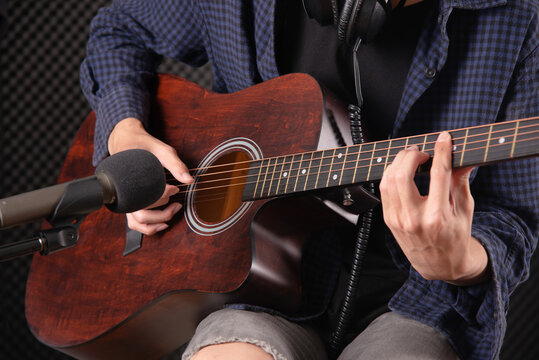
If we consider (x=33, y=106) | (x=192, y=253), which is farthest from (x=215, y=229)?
(x=33, y=106)

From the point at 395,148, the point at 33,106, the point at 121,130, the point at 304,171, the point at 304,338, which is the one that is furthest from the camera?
the point at 33,106

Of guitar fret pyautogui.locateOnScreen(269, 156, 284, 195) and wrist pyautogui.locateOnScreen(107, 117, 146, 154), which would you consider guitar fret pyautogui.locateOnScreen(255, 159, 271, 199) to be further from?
wrist pyautogui.locateOnScreen(107, 117, 146, 154)

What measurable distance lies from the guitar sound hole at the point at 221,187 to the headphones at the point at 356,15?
293mm

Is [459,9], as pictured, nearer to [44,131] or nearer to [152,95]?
[152,95]

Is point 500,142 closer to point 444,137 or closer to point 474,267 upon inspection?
point 444,137

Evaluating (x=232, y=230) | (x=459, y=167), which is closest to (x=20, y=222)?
(x=232, y=230)

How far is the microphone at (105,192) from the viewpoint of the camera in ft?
2.01

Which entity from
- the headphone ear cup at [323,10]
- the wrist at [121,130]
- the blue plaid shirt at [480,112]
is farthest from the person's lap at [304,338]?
the headphone ear cup at [323,10]

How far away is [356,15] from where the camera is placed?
3.06 feet

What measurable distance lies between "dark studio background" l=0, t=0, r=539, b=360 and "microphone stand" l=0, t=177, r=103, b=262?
145 centimetres

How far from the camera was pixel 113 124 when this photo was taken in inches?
49.5

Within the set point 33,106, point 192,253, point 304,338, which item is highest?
point 192,253

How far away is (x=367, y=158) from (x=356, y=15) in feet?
0.86

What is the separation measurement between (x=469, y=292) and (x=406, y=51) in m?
0.46
